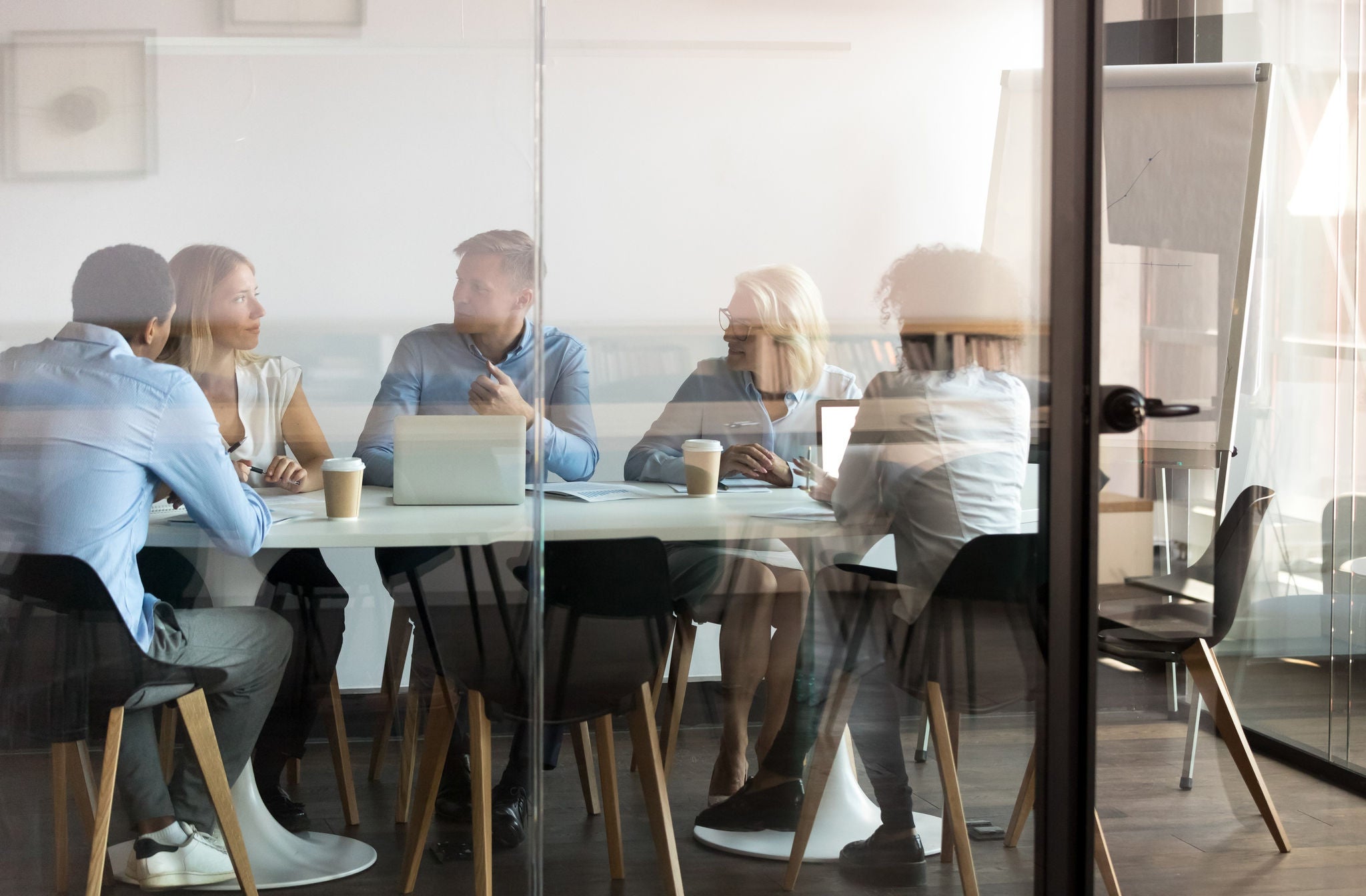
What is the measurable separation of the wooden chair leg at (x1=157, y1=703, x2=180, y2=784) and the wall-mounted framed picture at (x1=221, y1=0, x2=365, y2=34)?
3.83 ft

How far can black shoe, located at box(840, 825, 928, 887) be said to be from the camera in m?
2.18

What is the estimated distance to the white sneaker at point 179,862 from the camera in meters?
1.98

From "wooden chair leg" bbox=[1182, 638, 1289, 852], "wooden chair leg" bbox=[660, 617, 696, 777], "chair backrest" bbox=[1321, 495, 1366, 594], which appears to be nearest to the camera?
"wooden chair leg" bbox=[660, 617, 696, 777]

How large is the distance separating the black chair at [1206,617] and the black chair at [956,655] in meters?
0.20

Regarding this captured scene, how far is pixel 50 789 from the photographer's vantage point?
1.98 metres

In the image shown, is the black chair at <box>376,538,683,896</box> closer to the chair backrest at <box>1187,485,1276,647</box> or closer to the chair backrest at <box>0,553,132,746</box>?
the chair backrest at <box>0,553,132,746</box>

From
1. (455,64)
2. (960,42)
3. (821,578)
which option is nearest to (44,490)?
(455,64)

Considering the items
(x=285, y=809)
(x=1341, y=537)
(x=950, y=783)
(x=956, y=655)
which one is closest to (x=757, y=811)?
(x=950, y=783)

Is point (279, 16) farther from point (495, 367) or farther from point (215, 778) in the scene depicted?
point (215, 778)

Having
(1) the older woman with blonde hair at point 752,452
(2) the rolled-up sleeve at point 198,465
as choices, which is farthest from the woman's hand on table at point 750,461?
(2) the rolled-up sleeve at point 198,465

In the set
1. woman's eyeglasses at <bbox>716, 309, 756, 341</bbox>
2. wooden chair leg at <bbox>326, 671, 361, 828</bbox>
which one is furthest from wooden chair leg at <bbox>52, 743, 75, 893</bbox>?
woman's eyeglasses at <bbox>716, 309, 756, 341</bbox>

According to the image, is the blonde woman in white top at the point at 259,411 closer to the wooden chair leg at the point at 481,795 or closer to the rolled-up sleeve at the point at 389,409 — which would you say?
the rolled-up sleeve at the point at 389,409

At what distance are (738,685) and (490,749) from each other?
0.47 meters

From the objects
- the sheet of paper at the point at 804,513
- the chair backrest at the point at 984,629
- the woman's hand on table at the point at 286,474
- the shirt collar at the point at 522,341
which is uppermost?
the shirt collar at the point at 522,341
